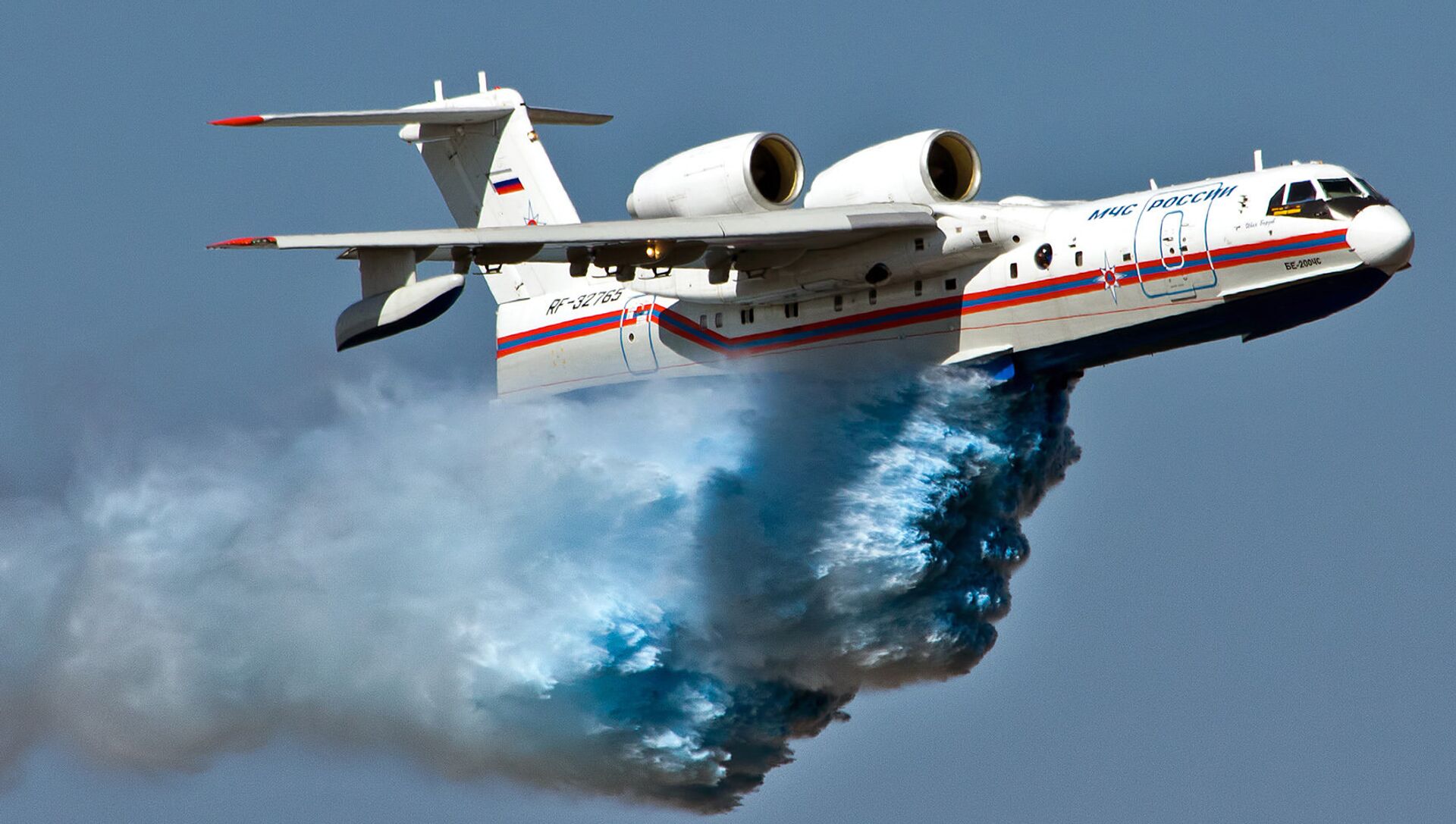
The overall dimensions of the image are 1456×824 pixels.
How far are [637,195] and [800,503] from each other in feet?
8.89

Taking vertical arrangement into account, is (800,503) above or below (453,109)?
below

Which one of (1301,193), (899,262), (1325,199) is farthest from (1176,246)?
(899,262)

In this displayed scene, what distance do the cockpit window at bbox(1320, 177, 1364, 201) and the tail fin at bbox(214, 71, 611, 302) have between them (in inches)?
283

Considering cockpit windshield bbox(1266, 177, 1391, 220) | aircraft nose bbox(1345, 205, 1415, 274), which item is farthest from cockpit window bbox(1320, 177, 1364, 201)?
aircraft nose bbox(1345, 205, 1415, 274)

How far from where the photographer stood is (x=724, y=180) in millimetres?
18172

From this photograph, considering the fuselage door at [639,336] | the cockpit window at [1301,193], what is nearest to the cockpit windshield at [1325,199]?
the cockpit window at [1301,193]

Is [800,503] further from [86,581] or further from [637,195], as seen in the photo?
[86,581]

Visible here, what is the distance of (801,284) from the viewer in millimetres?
18250

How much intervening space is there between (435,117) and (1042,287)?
6.52 metres

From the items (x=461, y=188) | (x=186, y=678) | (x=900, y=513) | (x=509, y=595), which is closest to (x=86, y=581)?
(x=186, y=678)

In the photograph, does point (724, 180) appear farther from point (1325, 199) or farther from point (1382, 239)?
point (1382, 239)

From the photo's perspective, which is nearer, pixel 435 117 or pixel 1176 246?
pixel 1176 246

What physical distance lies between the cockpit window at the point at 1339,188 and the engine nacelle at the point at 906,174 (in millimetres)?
2915

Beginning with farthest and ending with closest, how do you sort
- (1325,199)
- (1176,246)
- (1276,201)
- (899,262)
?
(899,262) → (1176,246) → (1276,201) → (1325,199)
